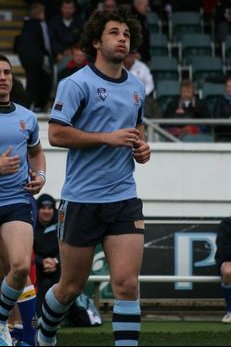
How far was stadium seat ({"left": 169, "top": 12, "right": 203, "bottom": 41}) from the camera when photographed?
725 inches

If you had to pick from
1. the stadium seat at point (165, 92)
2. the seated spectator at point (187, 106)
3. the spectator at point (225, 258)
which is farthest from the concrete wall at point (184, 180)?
the stadium seat at point (165, 92)

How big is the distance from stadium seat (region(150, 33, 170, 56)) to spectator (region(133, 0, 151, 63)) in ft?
2.30

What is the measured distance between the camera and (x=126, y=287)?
294 inches

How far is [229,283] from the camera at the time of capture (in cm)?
1135

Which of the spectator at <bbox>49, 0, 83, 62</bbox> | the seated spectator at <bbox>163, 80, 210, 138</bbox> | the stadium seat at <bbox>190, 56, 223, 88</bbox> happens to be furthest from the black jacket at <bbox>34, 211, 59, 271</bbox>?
the stadium seat at <bbox>190, 56, 223, 88</bbox>

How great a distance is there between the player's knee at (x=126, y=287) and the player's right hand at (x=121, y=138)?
32.7 inches

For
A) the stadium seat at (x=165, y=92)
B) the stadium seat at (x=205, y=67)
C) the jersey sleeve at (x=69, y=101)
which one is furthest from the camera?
the stadium seat at (x=205, y=67)

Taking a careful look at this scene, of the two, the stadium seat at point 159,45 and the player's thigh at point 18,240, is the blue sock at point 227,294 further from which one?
the stadium seat at point 159,45

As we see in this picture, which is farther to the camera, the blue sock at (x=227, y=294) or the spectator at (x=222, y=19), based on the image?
the spectator at (x=222, y=19)

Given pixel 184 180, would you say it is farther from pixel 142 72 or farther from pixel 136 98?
pixel 136 98

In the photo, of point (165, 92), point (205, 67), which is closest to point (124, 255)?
point (165, 92)

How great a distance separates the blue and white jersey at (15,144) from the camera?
8570mm

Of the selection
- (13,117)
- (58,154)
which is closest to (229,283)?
(58,154)

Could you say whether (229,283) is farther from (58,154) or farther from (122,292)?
(122,292)
